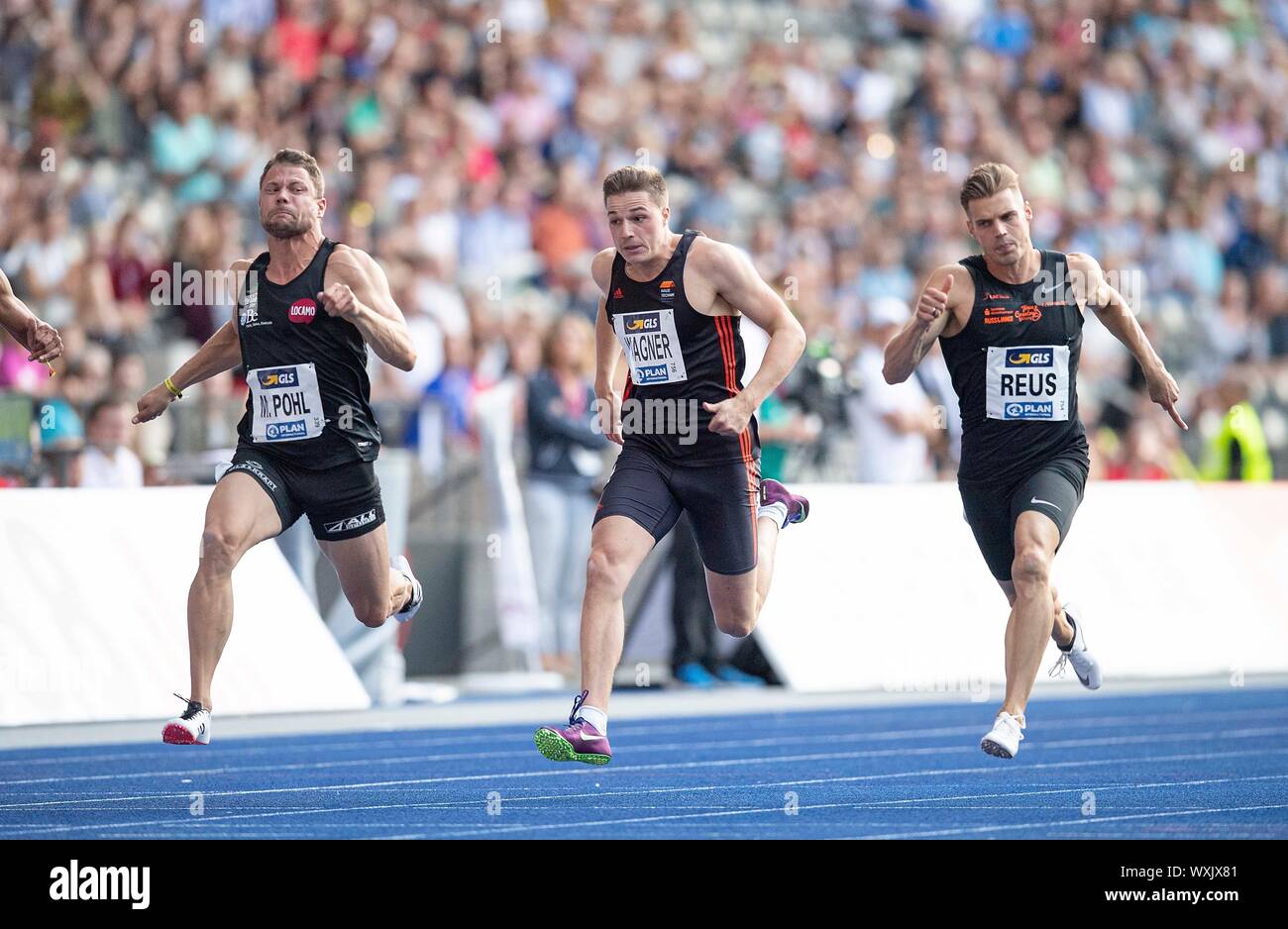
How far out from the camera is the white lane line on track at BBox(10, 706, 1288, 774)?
34.1ft

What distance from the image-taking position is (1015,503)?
9.28m

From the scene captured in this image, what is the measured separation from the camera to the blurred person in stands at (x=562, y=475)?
14.9 meters

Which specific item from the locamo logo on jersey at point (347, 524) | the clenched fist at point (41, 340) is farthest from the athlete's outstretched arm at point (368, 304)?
the clenched fist at point (41, 340)

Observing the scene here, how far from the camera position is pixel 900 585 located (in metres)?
14.9

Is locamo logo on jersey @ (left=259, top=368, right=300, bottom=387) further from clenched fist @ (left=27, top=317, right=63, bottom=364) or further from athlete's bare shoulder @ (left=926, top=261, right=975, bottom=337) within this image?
athlete's bare shoulder @ (left=926, top=261, right=975, bottom=337)

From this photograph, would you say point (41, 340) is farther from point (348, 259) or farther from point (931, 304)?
point (931, 304)

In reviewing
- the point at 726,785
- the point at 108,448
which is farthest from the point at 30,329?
the point at 108,448

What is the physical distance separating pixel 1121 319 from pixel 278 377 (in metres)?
3.75

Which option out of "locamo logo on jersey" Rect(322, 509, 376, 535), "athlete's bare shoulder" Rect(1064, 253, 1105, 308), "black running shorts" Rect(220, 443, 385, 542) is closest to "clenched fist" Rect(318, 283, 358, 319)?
"black running shorts" Rect(220, 443, 385, 542)

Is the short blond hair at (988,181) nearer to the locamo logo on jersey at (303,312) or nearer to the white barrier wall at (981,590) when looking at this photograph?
the locamo logo on jersey at (303,312)

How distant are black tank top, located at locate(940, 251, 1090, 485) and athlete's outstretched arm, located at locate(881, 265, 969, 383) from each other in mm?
113

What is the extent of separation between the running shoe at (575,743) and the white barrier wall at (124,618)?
437 centimetres

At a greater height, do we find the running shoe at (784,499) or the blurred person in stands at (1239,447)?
the blurred person in stands at (1239,447)
